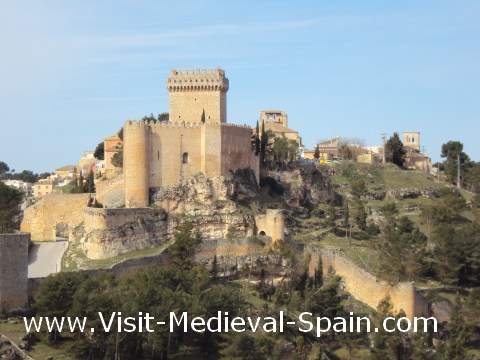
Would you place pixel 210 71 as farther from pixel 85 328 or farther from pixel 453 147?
pixel 453 147

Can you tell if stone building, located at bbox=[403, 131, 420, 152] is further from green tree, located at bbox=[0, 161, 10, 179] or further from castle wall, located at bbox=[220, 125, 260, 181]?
green tree, located at bbox=[0, 161, 10, 179]

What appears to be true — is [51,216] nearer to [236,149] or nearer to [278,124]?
[236,149]

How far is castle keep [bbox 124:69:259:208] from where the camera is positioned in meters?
49.7

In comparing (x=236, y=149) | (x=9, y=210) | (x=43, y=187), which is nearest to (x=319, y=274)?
(x=236, y=149)

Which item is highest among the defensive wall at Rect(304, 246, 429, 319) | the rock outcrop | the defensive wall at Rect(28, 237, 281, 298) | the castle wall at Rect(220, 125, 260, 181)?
the castle wall at Rect(220, 125, 260, 181)

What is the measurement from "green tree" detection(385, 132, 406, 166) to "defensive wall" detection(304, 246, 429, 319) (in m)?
28.9

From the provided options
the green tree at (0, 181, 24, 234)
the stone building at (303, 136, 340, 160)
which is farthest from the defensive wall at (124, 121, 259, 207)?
the stone building at (303, 136, 340, 160)

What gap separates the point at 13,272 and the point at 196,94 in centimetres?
2174

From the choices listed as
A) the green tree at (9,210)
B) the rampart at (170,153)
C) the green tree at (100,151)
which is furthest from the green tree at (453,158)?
the green tree at (9,210)

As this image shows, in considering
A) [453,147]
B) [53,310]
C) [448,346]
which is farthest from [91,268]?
[453,147]

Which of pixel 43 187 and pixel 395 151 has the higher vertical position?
pixel 395 151

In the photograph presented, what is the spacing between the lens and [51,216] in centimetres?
5091

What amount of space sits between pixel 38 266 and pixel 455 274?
22.4m

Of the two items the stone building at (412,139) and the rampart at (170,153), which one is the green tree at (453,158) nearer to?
the stone building at (412,139)
